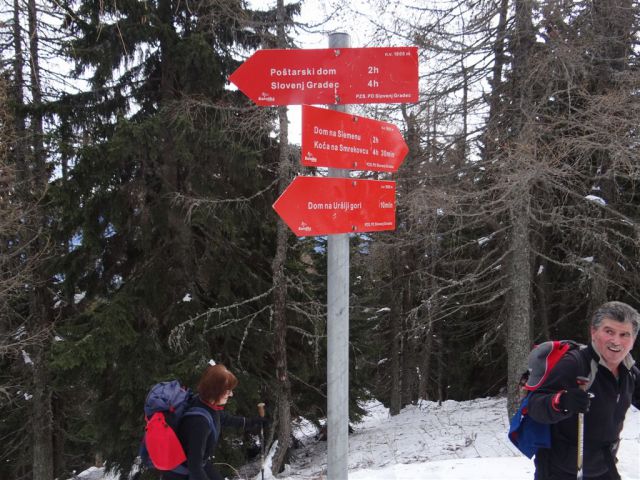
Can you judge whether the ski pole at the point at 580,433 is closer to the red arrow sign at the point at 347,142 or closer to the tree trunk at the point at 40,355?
the red arrow sign at the point at 347,142

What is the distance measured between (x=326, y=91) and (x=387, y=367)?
21353 mm

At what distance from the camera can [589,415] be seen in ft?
8.71

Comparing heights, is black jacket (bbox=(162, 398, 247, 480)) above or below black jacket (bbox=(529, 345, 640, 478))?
below

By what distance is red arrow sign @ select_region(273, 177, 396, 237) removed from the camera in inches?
91.7

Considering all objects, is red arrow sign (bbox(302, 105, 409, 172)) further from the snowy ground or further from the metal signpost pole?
the snowy ground

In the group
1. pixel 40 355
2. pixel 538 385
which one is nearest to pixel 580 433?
pixel 538 385

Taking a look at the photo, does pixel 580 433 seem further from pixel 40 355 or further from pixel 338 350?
pixel 40 355

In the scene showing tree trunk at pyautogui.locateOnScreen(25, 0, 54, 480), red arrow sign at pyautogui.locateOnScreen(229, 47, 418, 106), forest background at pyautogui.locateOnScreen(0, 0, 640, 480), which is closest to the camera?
red arrow sign at pyautogui.locateOnScreen(229, 47, 418, 106)

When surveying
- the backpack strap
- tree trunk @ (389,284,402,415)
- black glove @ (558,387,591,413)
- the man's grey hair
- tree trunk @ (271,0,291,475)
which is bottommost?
tree trunk @ (389,284,402,415)

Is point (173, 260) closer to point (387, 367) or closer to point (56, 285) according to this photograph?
point (56, 285)

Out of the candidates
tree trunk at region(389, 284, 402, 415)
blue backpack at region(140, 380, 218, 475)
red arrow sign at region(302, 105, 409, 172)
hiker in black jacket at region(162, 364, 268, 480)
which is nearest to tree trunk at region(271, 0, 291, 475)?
hiker in black jacket at region(162, 364, 268, 480)

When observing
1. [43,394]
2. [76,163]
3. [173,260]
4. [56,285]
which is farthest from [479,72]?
[43,394]

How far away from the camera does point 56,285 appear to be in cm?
1141

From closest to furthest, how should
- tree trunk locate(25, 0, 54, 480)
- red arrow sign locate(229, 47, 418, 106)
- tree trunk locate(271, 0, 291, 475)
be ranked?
1. red arrow sign locate(229, 47, 418, 106)
2. tree trunk locate(271, 0, 291, 475)
3. tree trunk locate(25, 0, 54, 480)
